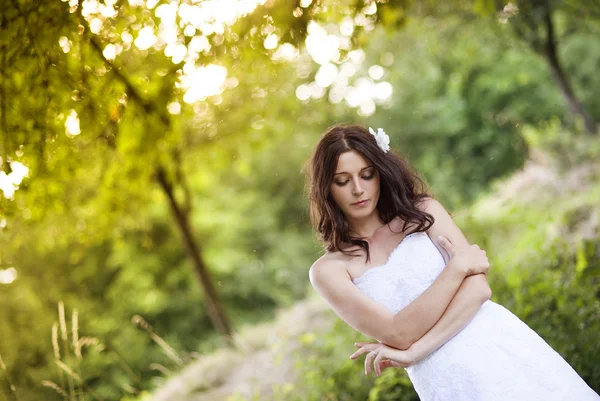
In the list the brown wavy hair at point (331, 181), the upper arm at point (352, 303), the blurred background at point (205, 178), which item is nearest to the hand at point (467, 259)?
the brown wavy hair at point (331, 181)

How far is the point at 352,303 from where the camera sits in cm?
266

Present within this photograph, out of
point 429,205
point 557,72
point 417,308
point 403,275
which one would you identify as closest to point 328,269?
point 403,275

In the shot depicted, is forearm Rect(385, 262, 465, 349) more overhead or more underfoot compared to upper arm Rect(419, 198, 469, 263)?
more underfoot

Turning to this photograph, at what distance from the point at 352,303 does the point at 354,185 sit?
538mm

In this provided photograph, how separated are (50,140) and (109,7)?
3.12 ft

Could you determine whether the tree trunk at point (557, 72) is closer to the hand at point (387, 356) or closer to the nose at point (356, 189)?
the nose at point (356, 189)

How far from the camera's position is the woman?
2537mm

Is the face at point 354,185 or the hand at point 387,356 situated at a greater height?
the face at point 354,185

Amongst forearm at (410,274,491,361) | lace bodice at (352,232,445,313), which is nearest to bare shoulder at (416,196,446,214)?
lace bodice at (352,232,445,313)

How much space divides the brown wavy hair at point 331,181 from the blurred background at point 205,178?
52cm

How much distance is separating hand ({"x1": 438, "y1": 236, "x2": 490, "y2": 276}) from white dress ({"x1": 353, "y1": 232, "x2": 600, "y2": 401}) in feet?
0.30

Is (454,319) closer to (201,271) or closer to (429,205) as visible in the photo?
(429,205)

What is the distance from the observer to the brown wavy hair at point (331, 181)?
2.89 meters

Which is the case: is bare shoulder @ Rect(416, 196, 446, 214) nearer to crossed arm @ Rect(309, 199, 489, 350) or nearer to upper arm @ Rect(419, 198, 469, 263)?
upper arm @ Rect(419, 198, 469, 263)
